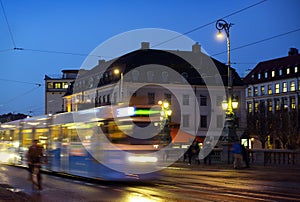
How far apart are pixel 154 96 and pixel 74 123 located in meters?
53.0

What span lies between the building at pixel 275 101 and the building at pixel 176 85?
142 inches

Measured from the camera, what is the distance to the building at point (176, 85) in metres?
74.1

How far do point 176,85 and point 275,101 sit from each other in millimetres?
25990

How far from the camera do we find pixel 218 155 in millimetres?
39062

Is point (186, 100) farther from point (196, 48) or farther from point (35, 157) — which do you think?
point (35, 157)

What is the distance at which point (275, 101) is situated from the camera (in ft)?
308

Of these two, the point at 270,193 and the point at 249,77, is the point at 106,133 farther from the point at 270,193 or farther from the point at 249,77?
the point at 249,77

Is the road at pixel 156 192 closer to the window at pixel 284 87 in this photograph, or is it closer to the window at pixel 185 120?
the window at pixel 185 120

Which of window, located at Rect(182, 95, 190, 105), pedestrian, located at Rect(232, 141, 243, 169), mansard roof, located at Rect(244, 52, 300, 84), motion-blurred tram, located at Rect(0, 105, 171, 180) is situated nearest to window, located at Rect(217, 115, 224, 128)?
window, located at Rect(182, 95, 190, 105)

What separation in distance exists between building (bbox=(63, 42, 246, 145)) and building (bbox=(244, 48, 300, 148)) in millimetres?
3600

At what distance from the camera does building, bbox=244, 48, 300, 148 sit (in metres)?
71.4

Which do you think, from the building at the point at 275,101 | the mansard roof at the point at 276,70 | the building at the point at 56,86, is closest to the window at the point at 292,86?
the building at the point at 275,101

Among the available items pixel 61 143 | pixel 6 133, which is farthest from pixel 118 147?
pixel 6 133

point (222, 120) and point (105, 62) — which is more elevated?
point (105, 62)
